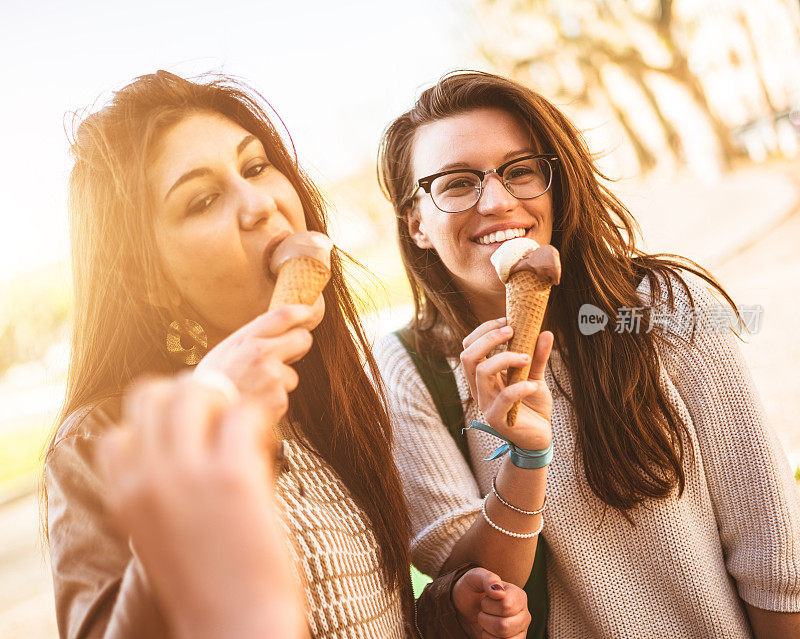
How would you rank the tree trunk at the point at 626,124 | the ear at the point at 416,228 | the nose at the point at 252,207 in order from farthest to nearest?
the tree trunk at the point at 626,124 < the ear at the point at 416,228 < the nose at the point at 252,207

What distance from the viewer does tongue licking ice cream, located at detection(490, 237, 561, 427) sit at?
1.51 m

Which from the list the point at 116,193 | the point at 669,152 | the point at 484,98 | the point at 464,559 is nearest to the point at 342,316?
the point at 116,193

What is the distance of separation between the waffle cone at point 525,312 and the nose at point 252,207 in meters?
0.63

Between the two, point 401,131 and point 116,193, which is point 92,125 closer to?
point 116,193

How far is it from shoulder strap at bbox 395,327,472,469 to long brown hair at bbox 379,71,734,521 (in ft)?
0.25

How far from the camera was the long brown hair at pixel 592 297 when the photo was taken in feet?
6.49

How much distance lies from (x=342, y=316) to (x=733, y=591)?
1533mm

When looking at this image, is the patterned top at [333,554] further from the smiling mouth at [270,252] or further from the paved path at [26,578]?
the paved path at [26,578]

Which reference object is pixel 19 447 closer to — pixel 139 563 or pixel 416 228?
pixel 416 228

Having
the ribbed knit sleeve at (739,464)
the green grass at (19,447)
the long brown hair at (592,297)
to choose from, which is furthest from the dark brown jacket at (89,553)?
the green grass at (19,447)

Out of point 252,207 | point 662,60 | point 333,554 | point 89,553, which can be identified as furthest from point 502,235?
point 662,60

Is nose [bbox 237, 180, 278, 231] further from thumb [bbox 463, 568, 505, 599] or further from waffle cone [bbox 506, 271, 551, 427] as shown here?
thumb [bbox 463, 568, 505, 599]

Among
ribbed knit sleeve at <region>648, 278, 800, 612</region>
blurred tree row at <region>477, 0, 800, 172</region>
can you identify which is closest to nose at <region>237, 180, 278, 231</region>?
ribbed knit sleeve at <region>648, 278, 800, 612</region>

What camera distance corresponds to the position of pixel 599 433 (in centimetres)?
201
